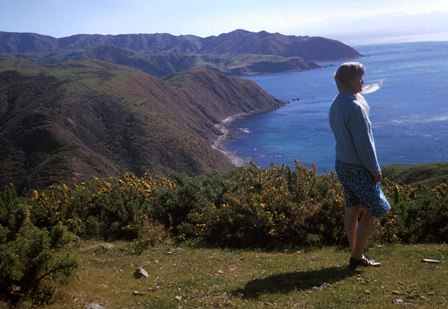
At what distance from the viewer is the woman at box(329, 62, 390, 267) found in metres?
5.12

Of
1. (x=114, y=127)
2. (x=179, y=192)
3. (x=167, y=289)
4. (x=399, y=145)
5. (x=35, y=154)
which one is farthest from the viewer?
(x=114, y=127)

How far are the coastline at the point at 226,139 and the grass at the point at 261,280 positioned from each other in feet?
284

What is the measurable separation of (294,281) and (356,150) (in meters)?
1.74

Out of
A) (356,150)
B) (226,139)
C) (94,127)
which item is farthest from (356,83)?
(226,139)

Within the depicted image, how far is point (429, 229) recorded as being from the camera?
777 centimetres

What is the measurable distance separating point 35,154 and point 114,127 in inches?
945

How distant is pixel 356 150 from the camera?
5230 millimetres

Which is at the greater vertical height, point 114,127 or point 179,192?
point 179,192

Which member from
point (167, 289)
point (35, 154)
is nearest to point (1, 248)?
point (167, 289)

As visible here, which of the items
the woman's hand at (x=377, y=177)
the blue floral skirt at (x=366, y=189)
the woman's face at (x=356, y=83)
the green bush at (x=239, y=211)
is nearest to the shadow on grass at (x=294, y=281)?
the blue floral skirt at (x=366, y=189)

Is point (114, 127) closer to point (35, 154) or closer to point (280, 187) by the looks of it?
point (35, 154)

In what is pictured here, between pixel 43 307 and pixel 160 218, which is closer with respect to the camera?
pixel 43 307

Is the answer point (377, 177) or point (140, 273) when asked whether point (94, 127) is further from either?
point (377, 177)

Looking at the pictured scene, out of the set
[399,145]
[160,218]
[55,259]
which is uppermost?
[55,259]
